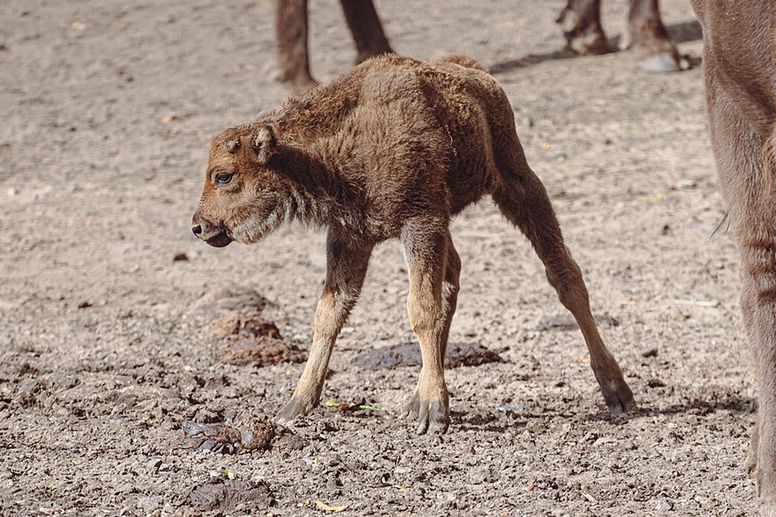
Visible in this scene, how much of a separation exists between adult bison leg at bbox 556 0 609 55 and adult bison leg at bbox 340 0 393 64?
7.10 feet

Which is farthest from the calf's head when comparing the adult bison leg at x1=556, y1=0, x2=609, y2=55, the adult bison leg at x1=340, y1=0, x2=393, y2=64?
the adult bison leg at x1=556, y1=0, x2=609, y2=55

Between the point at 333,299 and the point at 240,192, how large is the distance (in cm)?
66

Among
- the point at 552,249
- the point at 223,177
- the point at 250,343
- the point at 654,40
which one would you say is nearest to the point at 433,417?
the point at 552,249

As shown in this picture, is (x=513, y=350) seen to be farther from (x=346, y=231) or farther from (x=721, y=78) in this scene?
(x=721, y=78)

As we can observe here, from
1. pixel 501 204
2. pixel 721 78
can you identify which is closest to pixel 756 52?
pixel 721 78

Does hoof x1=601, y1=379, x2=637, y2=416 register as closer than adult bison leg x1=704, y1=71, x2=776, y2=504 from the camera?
No

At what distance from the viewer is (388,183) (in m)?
5.58

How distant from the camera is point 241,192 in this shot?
5797 millimetres

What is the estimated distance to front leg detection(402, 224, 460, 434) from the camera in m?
5.56

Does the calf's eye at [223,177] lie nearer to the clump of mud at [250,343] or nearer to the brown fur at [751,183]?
the clump of mud at [250,343]

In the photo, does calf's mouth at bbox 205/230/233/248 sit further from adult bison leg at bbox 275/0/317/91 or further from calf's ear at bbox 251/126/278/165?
adult bison leg at bbox 275/0/317/91

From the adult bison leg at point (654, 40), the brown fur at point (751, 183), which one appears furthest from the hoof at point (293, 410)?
the adult bison leg at point (654, 40)

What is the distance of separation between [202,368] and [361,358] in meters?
0.85

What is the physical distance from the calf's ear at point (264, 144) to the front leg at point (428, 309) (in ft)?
2.26
